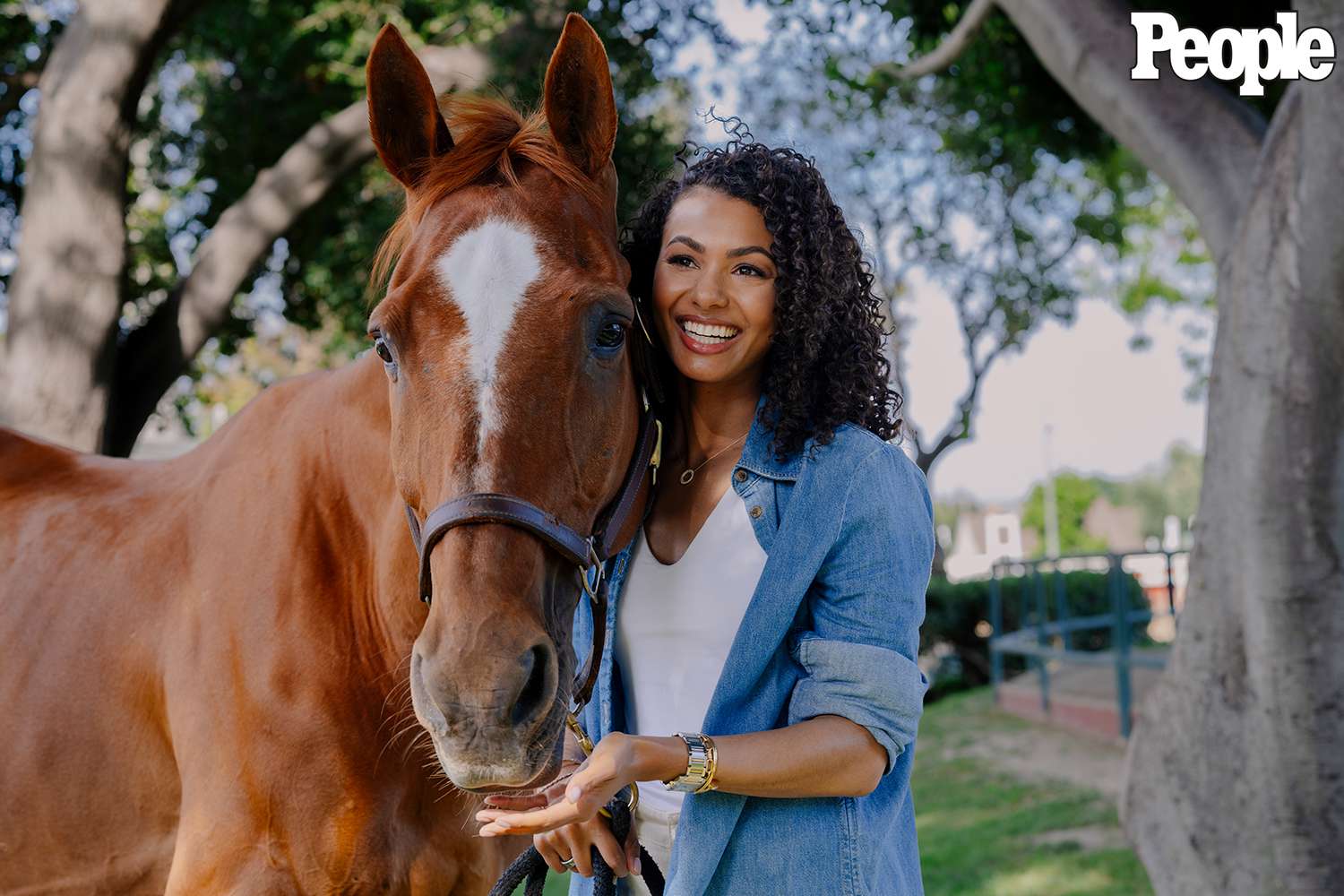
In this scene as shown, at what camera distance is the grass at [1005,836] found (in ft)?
19.8

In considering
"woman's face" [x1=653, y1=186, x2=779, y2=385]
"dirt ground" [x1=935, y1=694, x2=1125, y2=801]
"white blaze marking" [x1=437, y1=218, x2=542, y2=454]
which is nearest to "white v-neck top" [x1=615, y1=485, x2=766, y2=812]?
"woman's face" [x1=653, y1=186, x2=779, y2=385]

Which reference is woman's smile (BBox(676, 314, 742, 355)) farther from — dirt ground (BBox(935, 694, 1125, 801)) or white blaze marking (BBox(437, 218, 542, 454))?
dirt ground (BBox(935, 694, 1125, 801))

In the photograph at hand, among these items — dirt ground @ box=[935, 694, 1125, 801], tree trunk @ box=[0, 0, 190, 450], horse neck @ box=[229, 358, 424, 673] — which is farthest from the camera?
dirt ground @ box=[935, 694, 1125, 801]

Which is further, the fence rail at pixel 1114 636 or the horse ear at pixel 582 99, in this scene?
the fence rail at pixel 1114 636

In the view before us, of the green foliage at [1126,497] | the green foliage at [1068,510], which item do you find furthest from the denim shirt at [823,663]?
the green foliage at [1068,510]

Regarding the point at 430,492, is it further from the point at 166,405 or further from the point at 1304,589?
the point at 166,405

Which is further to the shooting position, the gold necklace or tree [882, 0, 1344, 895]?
tree [882, 0, 1344, 895]

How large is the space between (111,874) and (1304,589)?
13.7ft

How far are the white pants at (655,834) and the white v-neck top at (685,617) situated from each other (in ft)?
0.06

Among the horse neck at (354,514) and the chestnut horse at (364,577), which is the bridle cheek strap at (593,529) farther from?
the horse neck at (354,514)

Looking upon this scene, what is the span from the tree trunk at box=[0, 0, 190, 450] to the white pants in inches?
214

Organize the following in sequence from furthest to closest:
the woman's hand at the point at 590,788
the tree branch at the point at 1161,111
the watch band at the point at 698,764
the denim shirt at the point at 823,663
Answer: the tree branch at the point at 1161,111 < the denim shirt at the point at 823,663 < the watch band at the point at 698,764 < the woman's hand at the point at 590,788

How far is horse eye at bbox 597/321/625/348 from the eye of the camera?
190 centimetres

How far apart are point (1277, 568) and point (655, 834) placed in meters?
3.51
